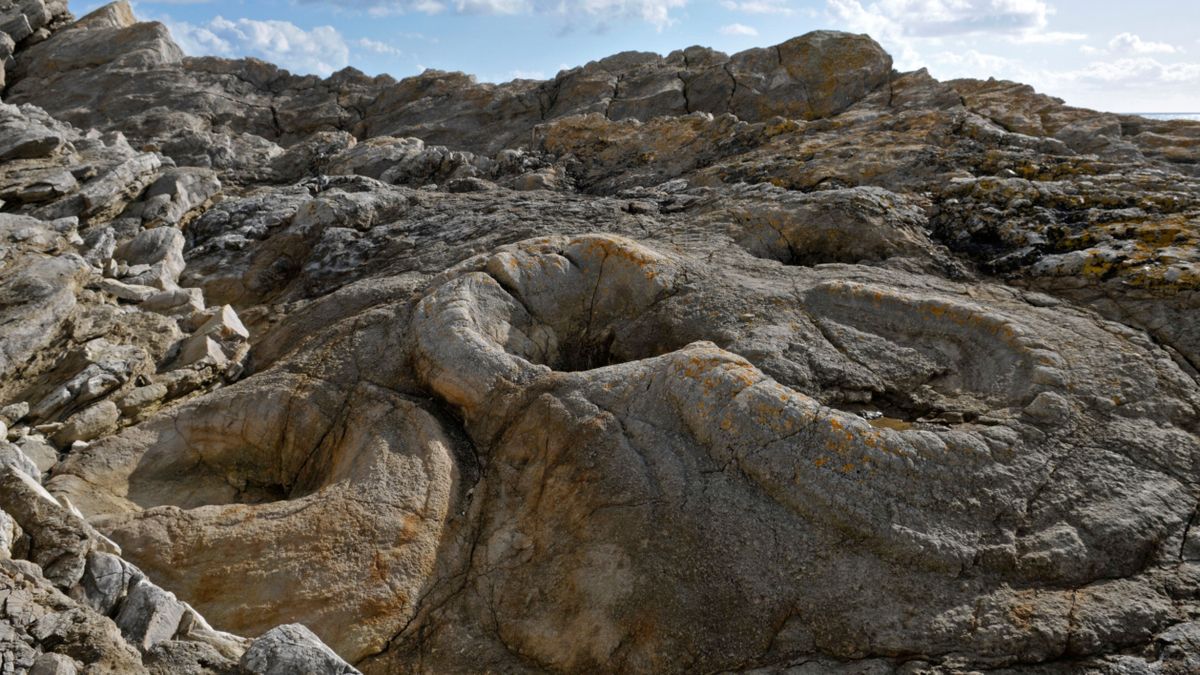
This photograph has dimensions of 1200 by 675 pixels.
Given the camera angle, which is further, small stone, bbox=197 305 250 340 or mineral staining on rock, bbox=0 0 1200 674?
small stone, bbox=197 305 250 340

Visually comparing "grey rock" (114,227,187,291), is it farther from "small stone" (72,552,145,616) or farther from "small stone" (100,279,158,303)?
"small stone" (72,552,145,616)

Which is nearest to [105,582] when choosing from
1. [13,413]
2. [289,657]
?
[289,657]

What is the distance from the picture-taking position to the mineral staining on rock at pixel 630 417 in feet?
29.0

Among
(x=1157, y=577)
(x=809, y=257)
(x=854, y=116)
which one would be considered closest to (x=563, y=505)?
(x=1157, y=577)

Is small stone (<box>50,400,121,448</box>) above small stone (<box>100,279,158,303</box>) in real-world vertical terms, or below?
below

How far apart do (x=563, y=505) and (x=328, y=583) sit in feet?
9.51

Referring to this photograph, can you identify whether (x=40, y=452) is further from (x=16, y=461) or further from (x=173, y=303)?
(x=173, y=303)

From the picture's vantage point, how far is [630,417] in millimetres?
10945

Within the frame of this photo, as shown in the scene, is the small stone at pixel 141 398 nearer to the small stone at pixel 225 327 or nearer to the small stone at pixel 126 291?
the small stone at pixel 225 327

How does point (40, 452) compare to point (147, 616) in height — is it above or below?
above

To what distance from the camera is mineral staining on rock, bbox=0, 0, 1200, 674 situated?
29.0ft

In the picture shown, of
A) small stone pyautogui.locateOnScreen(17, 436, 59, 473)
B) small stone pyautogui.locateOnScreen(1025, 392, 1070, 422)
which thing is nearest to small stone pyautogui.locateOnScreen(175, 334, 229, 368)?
small stone pyautogui.locateOnScreen(17, 436, 59, 473)

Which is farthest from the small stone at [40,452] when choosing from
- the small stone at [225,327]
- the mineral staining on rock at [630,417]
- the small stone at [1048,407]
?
the small stone at [1048,407]

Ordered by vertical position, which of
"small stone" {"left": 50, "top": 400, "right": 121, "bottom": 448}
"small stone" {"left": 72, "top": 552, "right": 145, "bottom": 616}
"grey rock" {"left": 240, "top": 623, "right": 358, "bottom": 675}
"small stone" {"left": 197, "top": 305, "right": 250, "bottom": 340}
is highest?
"small stone" {"left": 197, "top": 305, "right": 250, "bottom": 340}
